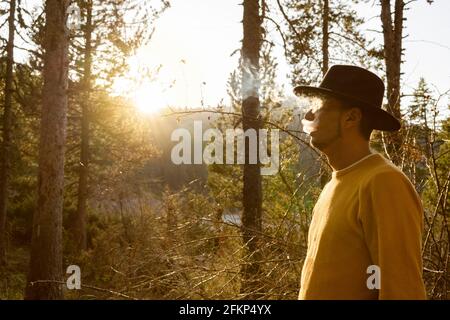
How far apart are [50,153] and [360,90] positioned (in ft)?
→ 22.3

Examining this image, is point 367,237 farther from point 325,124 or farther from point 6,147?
point 6,147

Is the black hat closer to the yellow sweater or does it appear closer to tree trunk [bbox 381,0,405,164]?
the yellow sweater

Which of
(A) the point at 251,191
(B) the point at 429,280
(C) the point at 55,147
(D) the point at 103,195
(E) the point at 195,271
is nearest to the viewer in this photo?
(B) the point at 429,280

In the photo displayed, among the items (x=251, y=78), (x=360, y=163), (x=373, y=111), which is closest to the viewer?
(x=360, y=163)

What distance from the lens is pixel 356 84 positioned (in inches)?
90.3

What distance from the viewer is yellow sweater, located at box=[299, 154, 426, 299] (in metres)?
1.80

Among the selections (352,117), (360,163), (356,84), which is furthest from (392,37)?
(360,163)

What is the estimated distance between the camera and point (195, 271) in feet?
14.8

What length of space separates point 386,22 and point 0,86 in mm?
12456

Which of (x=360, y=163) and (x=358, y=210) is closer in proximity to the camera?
(x=358, y=210)
